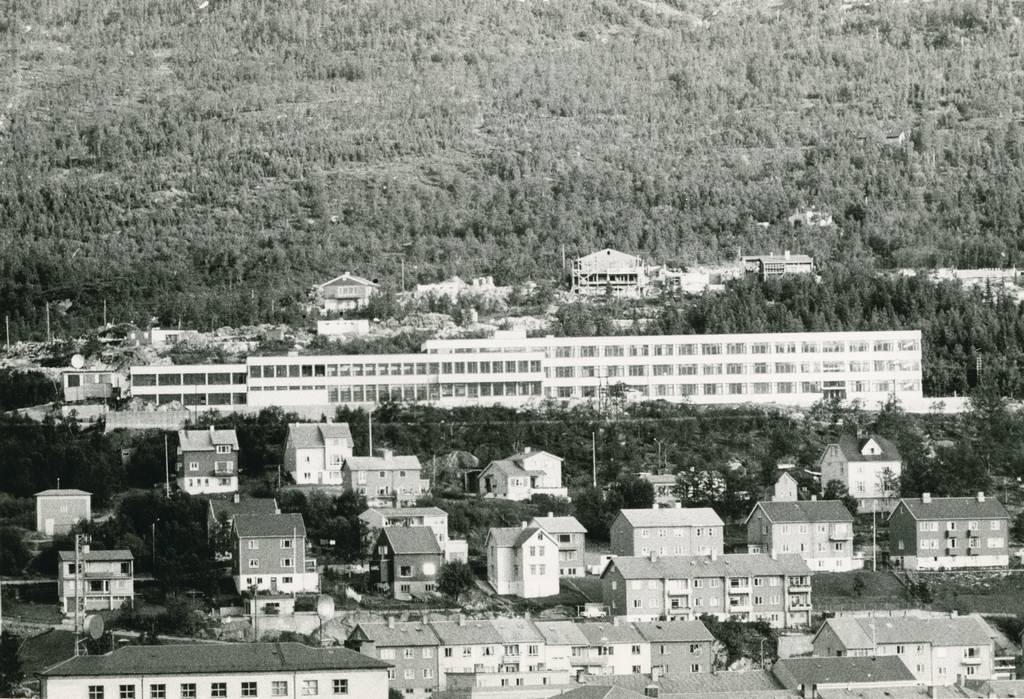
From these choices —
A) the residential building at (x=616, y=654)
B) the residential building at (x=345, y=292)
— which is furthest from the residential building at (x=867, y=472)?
the residential building at (x=345, y=292)

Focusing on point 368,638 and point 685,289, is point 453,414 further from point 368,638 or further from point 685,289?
Answer: point 368,638

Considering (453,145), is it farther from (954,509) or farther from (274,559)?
(274,559)

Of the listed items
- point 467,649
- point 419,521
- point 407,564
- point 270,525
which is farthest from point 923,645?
point 270,525

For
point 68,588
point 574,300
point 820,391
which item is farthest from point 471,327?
point 68,588

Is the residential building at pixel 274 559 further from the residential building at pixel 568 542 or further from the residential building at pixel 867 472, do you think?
the residential building at pixel 867 472

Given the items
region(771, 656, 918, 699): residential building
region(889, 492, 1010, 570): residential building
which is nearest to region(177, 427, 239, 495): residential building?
region(889, 492, 1010, 570): residential building
